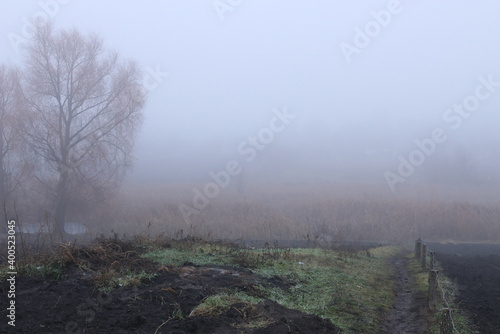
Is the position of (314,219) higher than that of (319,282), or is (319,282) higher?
(314,219)

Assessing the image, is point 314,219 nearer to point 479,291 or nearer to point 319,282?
point 479,291

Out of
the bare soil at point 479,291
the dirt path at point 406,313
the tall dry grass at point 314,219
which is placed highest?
the tall dry grass at point 314,219

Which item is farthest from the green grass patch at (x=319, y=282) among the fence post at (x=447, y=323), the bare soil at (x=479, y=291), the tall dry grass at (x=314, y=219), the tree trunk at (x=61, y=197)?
the tree trunk at (x=61, y=197)

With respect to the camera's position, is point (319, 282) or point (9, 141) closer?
point (319, 282)

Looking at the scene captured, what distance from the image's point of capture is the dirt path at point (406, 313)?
32.7 feet

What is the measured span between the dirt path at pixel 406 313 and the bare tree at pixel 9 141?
27595 millimetres

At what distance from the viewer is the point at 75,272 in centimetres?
963

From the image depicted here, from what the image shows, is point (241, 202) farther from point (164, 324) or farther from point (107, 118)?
point (164, 324)

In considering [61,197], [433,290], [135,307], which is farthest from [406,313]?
[61,197]

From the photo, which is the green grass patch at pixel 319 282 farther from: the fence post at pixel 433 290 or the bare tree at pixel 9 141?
the bare tree at pixel 9 141

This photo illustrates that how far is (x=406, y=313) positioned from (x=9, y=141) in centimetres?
2997

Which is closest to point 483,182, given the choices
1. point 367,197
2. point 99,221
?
point 367,197

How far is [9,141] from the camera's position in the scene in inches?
1272

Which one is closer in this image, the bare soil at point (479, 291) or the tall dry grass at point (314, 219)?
the bare soil at point (479, 291)
